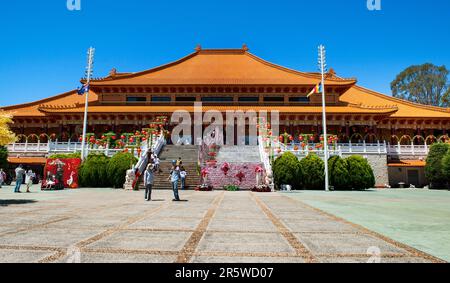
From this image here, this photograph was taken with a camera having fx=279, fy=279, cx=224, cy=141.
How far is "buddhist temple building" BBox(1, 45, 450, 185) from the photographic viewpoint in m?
32.3

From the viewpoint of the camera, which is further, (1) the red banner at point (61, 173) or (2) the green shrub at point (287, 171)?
(2) the green shrub at point (287, 171)

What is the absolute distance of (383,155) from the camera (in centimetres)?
2759

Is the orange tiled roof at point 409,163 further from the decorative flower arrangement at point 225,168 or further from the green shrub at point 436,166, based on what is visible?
the decorative flower arrangement at point 225,168

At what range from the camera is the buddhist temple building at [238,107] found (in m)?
32.3

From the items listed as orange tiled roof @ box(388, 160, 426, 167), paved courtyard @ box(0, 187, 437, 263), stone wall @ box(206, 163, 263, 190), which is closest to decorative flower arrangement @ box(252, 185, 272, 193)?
stone wall @ box(206, 163, 263, 190)

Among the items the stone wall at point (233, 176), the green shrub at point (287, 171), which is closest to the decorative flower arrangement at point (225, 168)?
the stone wall at point (233, 176)

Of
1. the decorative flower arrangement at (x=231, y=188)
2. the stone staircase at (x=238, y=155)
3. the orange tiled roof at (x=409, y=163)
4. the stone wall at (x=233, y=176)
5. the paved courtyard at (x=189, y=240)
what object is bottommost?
the decorative flower arrangement at (x=231, y=188)

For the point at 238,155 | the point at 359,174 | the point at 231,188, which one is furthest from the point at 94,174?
the point at 359,174

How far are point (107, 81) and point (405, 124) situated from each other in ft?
123

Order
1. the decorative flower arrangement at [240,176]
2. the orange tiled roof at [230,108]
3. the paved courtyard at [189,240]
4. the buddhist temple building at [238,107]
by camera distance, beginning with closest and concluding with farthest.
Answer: the paved courtyard at [189,240] < the decorative flower arrangement at [240,176] < the orange tiled roof at [230,108] < the buddhist temple building at [238,107]

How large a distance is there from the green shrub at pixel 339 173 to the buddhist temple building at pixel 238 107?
10.8m

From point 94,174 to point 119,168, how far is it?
2249 mm

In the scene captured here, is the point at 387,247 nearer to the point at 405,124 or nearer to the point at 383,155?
the point at 383,155

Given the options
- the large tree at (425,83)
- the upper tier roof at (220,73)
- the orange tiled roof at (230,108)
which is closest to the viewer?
the orange tiled roof at (230,108)
